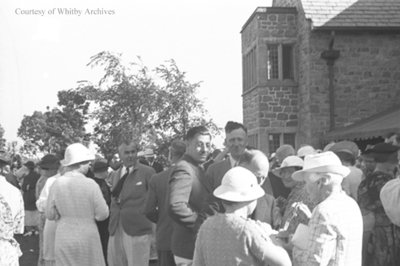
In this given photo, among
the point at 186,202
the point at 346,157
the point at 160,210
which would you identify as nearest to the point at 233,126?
the point at 160,210

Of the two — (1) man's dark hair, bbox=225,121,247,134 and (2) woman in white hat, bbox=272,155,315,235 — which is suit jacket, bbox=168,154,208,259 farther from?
(1) man's dark hair, bbox=225,121,247,134

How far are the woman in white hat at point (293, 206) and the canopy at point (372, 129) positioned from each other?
22.6ft

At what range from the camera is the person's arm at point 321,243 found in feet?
12.0

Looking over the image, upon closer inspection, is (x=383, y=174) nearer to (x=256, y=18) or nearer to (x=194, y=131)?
(x=194, y=131)

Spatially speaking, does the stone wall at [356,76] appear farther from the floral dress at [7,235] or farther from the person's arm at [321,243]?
the person's arm at [321,243]

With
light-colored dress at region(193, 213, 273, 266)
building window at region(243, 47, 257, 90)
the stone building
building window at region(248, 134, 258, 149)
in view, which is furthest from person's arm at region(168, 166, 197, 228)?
building window at region(243, 47, 257, 90)

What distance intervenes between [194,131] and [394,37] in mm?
15203

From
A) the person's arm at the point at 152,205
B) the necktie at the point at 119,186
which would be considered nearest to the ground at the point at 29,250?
the necktie at the point at 119,186

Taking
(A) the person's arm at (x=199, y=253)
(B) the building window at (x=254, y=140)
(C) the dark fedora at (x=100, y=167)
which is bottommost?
(A) the person's arm at (x=199, y=253)

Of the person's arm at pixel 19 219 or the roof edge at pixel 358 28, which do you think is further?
the roof edge at pixel 358 28

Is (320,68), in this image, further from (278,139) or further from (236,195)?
(236,195)

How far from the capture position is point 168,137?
19.1 m

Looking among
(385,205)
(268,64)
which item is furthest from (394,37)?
(385,205)

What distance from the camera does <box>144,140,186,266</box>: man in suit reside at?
227 inches
